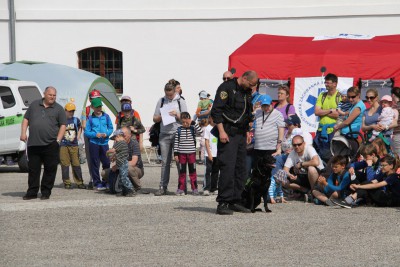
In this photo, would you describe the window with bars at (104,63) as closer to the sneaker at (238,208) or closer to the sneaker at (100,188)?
the sneaker at (100,188)

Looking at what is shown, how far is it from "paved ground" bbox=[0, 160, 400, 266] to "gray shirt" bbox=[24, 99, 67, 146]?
36.8 inches

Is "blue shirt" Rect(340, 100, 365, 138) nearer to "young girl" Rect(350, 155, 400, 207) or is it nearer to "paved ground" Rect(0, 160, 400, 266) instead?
"paved ground" Rect(0, 160, 400, 266)

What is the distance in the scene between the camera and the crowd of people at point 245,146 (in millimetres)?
13109

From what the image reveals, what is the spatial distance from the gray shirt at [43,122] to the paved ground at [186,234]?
3.07 feet

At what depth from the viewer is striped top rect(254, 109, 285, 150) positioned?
49.4 feet

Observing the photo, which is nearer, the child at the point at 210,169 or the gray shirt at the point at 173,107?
the gray shirt at the point at 173,107

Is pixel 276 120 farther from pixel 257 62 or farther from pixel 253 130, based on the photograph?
pixel 257 62

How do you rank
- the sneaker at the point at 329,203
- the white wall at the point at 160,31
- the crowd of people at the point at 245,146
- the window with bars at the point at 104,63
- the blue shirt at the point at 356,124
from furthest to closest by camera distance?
the window with bars at the point at 104,63
the white wall at the point at 160,31
the blue shirt at the point at 356,124
the sneaker at the point at 329,203
the crowd of people at the point at 245,146

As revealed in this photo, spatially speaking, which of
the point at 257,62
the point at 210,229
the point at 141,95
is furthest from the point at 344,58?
the point at 141,95

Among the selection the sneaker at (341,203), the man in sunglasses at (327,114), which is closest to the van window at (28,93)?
the man in sunglasses at (327,114)

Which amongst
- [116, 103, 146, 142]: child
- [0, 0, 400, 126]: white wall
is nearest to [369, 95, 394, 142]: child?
[116, 103, 146, 142]: child

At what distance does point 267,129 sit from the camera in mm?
15086

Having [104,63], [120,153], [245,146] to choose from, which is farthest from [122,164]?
[104,63]

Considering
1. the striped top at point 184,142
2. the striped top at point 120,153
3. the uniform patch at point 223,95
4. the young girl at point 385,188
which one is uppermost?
the uniform patch at point 223,95
